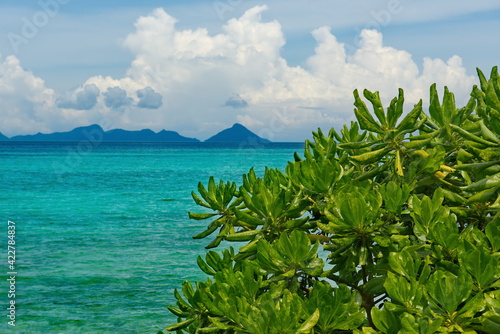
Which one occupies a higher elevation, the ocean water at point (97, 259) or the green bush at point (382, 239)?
the green bush at point (382, 239)

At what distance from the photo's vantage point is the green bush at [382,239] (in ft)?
→ 6.90

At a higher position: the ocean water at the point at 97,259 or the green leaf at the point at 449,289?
the green leaf at the point at 449,289

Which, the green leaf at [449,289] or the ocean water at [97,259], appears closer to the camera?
the green leaf at [449,289]

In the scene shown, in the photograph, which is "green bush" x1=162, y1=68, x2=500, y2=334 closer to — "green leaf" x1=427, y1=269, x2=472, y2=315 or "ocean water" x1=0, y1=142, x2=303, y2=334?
"green leaf" x1=427, y1=269, x2=472, y2=315

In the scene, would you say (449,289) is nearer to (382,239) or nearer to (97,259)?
(382,239)

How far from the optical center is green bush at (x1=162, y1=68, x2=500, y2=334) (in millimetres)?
2104

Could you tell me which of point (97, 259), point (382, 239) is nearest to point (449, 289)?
point (382, 239)

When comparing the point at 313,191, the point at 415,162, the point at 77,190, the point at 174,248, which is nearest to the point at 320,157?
the point at 313,191

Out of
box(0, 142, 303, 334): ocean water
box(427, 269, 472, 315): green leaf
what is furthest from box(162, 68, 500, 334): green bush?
box(0, 142, 303, 334): ocean water

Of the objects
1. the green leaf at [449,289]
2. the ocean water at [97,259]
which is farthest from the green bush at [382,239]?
the ocean water at [97,259]

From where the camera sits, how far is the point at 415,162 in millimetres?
2594

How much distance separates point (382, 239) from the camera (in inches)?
93.8

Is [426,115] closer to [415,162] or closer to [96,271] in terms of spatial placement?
[415,162]

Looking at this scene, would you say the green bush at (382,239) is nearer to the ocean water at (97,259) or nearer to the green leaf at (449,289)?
the green leaf at (449,289)
